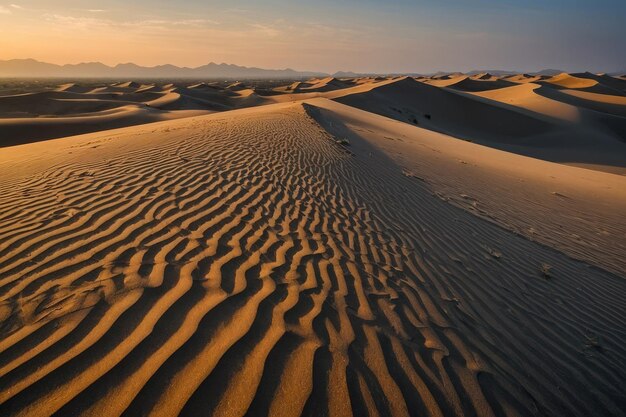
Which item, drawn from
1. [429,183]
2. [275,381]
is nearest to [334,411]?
[275,381]

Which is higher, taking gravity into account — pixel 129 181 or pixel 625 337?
pixel 129 181

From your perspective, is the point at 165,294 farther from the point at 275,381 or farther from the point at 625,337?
the point at 625,337

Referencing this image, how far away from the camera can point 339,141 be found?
397 inches

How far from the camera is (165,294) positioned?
2.76 m

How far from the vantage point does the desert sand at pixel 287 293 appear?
2.10m

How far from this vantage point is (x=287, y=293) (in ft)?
9.84

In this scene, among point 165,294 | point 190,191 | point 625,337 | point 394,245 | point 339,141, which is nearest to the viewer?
point 165,294

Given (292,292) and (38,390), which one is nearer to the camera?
(38,390)

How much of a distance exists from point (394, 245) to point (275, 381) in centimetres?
261

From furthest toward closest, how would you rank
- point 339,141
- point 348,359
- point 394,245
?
point 339,141 → point 394,245 → point 348,359

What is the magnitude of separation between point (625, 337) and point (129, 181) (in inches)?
257

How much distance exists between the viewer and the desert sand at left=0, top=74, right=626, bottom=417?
210cm

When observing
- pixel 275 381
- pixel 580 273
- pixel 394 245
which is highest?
pixel 275 381

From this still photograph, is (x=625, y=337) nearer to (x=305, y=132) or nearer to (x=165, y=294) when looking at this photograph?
(x=165, y=294)
